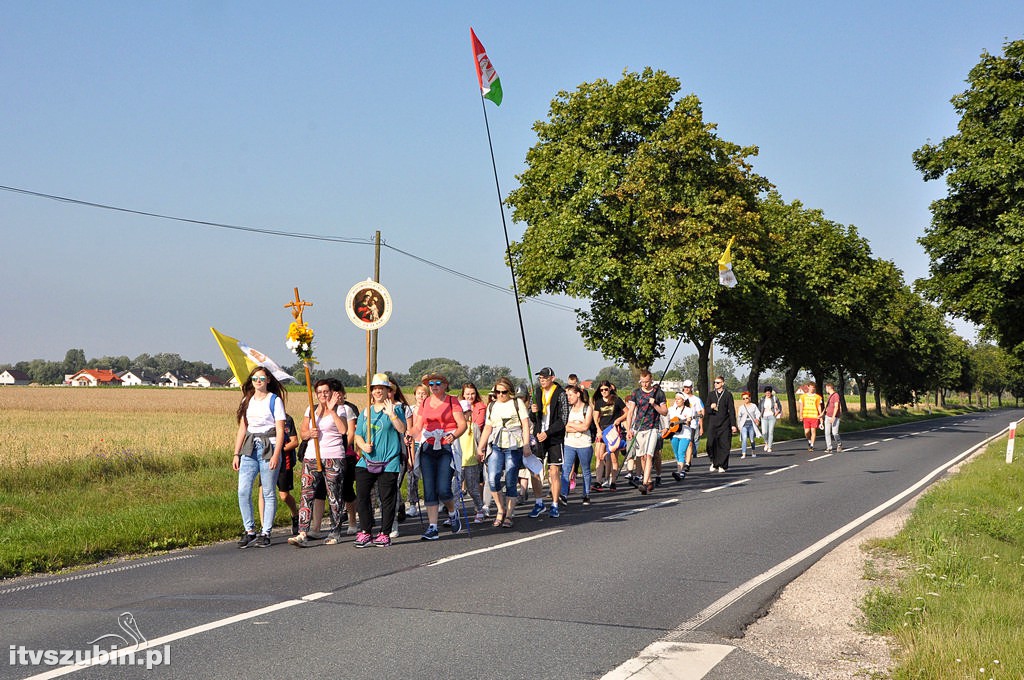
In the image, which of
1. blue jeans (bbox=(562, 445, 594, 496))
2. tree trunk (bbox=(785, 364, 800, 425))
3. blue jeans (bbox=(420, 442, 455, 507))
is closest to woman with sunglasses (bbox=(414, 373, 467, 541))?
blue jeans (bbox=(420, 442, 455, 507))

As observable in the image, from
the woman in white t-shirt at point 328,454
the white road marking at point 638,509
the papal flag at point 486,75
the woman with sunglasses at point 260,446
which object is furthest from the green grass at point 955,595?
the papal flag at point 486,75

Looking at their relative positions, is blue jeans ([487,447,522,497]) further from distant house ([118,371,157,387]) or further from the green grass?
distant house ([118,371,157,387])

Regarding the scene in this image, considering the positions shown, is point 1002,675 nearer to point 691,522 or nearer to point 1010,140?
point 691,522

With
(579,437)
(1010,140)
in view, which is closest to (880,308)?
(1010,140)

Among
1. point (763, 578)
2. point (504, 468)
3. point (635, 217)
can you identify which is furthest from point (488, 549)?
point (635, 217)

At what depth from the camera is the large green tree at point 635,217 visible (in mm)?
30047

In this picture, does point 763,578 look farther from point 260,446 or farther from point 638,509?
point 638,509

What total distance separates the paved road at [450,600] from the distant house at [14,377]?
567 feet

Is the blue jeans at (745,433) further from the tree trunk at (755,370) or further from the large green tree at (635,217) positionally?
the tree trunk at (755,370)

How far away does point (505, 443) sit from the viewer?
11688mm

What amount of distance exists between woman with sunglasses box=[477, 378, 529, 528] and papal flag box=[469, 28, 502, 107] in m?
5.05

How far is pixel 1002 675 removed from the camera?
4859 millimetres

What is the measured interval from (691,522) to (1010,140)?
23068mm

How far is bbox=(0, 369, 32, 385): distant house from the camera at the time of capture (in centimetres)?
16338
